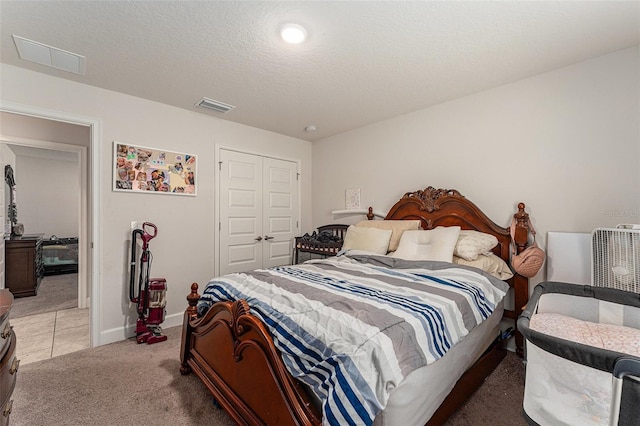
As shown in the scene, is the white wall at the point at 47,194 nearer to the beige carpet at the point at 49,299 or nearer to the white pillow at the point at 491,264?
the beige carpet at the point at 49,299

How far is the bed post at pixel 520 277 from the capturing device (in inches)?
93.8

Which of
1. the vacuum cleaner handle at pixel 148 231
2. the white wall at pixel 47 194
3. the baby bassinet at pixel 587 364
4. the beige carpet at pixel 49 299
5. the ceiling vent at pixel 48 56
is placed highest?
the ceiling vent at pixel 48 56

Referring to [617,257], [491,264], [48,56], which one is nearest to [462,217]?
[491,264]

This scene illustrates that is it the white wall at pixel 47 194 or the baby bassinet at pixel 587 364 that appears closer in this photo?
the baby bassinet at pixel 587 364

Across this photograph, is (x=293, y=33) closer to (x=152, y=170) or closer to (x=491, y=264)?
(x=152, y=170)

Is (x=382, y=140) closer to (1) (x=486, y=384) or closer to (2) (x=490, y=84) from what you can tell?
(2) (x=490, y=84)

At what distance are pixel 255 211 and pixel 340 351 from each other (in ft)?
10.1

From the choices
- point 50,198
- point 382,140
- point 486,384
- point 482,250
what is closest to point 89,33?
point 382,140

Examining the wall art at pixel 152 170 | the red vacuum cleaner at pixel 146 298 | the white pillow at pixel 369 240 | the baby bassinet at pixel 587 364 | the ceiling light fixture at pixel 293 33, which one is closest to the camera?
the baby bassinet at pixel 587 364

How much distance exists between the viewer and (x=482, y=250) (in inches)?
94.5

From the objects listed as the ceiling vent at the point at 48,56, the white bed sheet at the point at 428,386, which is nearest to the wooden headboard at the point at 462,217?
the white bed sheet at the point at 428,386

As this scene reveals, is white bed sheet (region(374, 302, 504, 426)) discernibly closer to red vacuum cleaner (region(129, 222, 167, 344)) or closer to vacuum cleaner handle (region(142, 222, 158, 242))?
red vacuum cleaner (region(129, 222, 167, 344))

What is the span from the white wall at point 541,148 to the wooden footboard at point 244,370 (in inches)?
93.7

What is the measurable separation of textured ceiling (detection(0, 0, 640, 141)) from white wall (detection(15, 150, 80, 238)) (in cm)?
473
